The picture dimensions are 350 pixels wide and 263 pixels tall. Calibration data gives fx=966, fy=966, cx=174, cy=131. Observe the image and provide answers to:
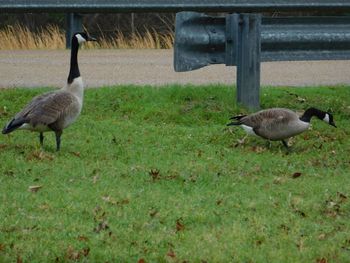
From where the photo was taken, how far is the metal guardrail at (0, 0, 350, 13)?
47.4 ft

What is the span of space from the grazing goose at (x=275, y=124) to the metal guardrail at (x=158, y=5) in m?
3.70

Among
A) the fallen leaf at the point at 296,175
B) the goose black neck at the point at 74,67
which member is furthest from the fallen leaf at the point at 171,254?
the goose black neck at the point at 74,67

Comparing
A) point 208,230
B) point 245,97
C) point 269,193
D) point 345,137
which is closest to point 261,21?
point 245,97

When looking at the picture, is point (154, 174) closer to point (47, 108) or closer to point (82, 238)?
point (47, 108)

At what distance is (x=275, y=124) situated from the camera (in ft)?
33.5

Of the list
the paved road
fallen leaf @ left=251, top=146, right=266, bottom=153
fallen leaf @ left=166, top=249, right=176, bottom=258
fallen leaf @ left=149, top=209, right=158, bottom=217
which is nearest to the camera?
fallen leaf @ left=166, top=249, right=176, bottom=258

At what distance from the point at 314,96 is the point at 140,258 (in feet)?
22.3

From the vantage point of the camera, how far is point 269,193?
8.13 m

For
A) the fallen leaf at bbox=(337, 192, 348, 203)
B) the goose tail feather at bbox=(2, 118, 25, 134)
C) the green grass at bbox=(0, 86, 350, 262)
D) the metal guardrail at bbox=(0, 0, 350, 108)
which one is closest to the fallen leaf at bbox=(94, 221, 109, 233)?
the green grass at bbox=(0, 86, 350, 262)

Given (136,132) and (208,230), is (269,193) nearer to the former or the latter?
(208,230)

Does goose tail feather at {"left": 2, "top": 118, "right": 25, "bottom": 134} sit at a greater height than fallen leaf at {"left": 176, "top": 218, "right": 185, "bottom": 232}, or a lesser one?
lesser

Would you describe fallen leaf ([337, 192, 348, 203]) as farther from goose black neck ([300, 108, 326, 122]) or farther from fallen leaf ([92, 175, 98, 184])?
goose black neck ([300, 108, 326, 122])

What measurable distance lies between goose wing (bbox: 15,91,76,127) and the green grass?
1.16 ft

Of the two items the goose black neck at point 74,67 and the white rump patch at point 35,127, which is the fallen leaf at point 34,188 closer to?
the white rump patch at point 35,127
